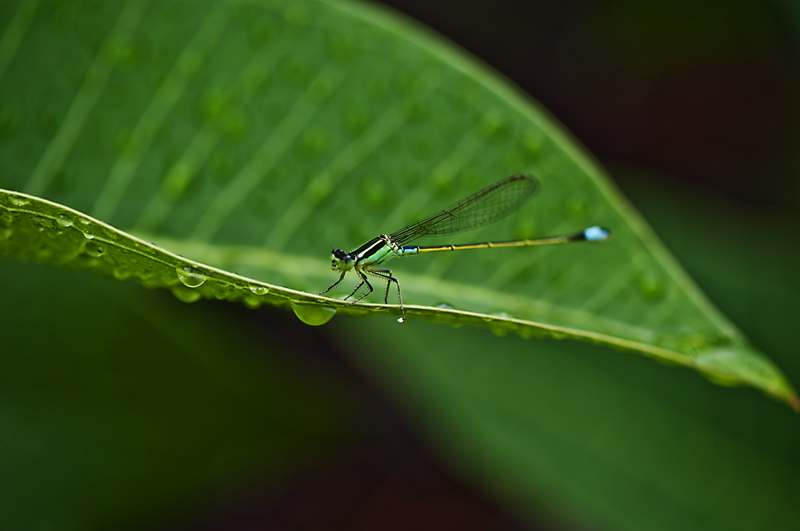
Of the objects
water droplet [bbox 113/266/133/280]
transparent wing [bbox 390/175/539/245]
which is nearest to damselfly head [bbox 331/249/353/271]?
transparent wing [bbox 390/175/539/245]

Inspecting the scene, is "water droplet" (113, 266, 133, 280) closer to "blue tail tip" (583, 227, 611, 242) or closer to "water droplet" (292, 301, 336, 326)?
"water droplet" (292, 301, 336, 326)

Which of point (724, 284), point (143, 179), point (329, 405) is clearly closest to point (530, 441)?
point (329, 405)

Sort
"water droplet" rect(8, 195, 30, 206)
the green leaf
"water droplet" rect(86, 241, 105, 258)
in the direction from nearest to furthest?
"water droplet" rect(8, 195, 30, 206) < "water droplet" rect(86, 241, 105, 258) < the green leaf

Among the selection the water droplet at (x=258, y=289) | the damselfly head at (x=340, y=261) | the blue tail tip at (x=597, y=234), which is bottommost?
the water droplet at (x=258, y=289)

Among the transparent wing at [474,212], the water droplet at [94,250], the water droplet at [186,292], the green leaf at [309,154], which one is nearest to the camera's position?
the water droplet at [94,250]

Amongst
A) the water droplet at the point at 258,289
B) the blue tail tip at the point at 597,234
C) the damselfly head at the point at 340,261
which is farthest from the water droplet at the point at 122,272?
the blue tail tip at the point at 597,234

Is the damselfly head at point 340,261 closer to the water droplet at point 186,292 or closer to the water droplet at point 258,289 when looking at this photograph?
the water droplet at point 186,292
